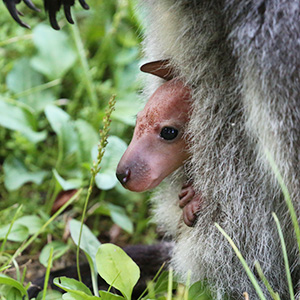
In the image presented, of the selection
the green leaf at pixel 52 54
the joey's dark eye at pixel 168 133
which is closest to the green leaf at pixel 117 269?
the joey's dark eye at pixel 168 133

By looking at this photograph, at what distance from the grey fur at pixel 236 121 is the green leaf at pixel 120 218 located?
0.55 m

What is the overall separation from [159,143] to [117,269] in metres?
0.42

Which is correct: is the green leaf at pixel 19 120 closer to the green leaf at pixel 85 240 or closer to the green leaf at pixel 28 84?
the green leaf at pixel 28 84

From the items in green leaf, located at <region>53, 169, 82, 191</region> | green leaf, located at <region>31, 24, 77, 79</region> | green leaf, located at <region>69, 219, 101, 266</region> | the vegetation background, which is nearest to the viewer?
green leaf, located at <region>69, 219, 101, 266</region>

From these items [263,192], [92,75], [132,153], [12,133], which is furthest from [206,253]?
[92,75]

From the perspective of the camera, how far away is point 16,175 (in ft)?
8.02

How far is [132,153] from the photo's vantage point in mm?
1596

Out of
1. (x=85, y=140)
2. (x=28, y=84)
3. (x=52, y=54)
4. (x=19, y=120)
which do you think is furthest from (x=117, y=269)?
(x=52, y=54)

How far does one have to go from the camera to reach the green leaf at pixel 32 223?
207 cm

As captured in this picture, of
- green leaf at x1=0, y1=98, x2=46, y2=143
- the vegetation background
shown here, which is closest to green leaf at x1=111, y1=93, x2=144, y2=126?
the vegetation background

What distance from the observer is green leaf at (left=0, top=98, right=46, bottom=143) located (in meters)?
2.43

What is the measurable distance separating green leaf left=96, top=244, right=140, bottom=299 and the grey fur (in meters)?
0.22

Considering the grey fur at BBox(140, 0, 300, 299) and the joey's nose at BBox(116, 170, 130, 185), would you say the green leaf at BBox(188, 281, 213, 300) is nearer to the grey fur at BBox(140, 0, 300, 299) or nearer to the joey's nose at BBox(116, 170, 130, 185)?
the grey fur at BBox(140, 0, 300, 299)

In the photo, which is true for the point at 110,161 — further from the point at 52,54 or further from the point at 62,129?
the point at 52,54
